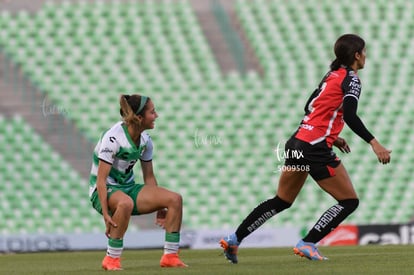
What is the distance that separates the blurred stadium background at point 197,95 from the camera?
51.4 feet

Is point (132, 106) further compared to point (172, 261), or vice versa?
point (172, 261)

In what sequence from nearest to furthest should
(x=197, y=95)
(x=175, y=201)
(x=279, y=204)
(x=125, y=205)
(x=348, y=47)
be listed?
1. (x=125, y=205)
2. (x=175, y=201)
3. (x=348, y=47)
4. (x=279, y=204)
5. (x=197, y=95)

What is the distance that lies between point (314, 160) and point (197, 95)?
29.9 feet

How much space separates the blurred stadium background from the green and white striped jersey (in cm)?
785

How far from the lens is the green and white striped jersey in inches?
285

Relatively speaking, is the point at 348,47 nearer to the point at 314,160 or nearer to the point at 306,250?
the point at 314,160

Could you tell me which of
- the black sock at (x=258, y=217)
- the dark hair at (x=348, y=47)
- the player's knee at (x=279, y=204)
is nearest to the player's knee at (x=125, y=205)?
the black sock at (x=258, y=217)

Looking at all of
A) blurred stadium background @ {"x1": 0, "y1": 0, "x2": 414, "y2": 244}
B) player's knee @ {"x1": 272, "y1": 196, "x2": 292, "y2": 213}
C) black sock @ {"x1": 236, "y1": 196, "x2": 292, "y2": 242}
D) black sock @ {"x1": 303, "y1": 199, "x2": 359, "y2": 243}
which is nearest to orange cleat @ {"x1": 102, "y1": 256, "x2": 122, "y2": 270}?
black sock @ {"x1": 236, "y1": 196, "x2": 292, "y2": 242}

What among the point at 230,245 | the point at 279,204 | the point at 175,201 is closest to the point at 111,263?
the point at 175,201

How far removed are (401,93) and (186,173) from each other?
→ 13.5 ft

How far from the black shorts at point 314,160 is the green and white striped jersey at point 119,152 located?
1.18 metres

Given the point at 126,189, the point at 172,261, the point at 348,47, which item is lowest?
the point at 172,261

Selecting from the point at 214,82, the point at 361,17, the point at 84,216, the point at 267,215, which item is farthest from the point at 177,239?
the point at 361,17

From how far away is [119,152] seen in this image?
7301mm
